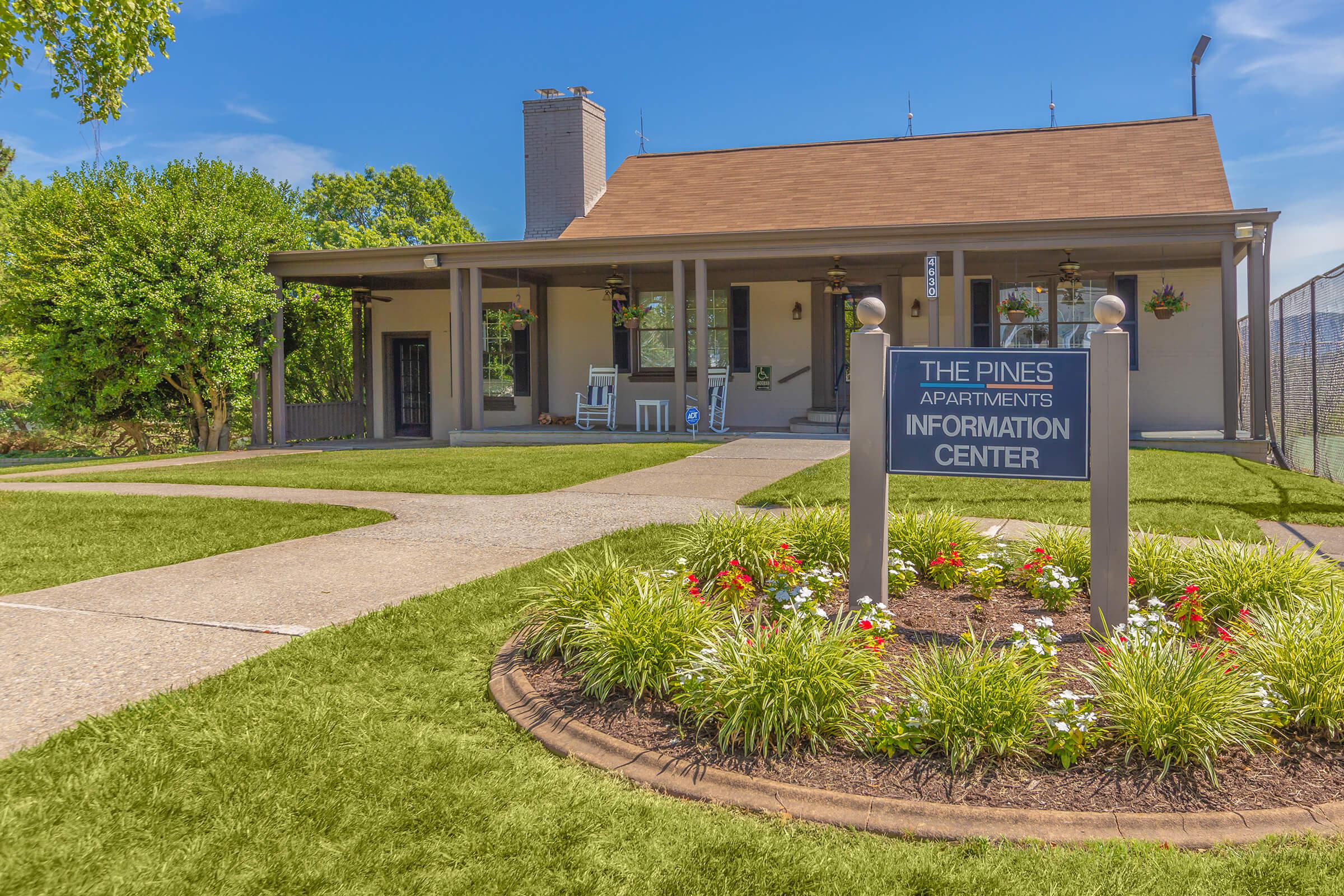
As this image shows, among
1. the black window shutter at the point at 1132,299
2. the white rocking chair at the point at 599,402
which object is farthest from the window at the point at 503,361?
the black window shutter at the point at 1132,299

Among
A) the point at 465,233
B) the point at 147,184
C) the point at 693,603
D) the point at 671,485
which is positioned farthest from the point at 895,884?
the point at 465,233

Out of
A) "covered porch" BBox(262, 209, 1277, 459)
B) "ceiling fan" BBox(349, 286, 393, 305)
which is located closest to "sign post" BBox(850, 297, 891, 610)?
"covered porch" BBox(262, 209, 1277, 459)

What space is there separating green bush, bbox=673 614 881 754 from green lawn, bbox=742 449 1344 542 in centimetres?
330

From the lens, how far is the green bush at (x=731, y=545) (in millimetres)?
5344

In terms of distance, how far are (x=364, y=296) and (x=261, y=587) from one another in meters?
14.4

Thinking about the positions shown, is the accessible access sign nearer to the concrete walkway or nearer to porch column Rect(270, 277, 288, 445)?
the concrete walkway

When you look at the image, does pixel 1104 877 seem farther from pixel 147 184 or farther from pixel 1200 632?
pixel 147 184

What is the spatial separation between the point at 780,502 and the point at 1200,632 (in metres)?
4.39

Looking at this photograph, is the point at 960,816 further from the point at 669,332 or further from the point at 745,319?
the point at 669,332

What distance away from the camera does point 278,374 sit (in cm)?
1748

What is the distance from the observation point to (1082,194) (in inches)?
647

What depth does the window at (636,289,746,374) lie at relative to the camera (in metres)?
17.7

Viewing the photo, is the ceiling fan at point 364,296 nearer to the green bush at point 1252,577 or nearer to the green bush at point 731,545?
the green bush at point 731,545

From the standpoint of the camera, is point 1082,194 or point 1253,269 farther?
point 1082,194
